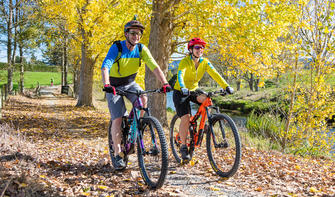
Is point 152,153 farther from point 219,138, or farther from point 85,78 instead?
point 85,78

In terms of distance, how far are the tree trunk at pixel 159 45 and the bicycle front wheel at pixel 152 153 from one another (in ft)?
17.6

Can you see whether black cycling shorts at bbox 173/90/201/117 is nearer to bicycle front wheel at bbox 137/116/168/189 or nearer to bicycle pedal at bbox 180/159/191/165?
bicycle pedal at bbox 180/159/191/165

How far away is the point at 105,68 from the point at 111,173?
159 cm

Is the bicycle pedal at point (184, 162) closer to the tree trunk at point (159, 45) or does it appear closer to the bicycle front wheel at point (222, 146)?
the bicycle front wheel at point (222, 146)

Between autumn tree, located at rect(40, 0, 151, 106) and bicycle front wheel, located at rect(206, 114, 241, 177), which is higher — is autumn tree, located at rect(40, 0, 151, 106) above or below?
above

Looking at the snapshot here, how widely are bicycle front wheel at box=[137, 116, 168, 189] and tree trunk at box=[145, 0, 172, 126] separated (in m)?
5.35

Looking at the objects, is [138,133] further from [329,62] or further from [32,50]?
[32,50]

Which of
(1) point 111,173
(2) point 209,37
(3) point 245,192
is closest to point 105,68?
(1) point 111,173

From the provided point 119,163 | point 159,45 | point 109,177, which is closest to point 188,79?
point 119,163

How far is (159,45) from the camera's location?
8773 mm

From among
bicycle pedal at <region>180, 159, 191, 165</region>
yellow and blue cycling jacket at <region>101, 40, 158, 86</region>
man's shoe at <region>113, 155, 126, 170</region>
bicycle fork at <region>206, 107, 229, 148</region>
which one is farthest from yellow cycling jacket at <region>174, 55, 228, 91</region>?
man's shoe at <region>113, 155, 126, 170</region>

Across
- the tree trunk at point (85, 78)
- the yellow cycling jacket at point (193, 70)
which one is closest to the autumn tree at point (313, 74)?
the yellow cycling jacket at point (193, 70)

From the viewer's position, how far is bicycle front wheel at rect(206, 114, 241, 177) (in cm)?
397

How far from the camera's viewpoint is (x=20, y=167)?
154 inches
